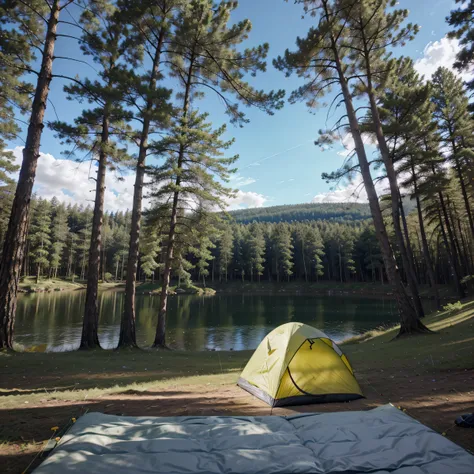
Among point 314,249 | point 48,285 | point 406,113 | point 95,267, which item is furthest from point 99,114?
point 314,249

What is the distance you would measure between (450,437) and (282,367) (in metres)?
2.57

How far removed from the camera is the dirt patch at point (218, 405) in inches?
140

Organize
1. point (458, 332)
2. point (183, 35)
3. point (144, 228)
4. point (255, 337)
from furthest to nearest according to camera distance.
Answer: point (255, 337), point (144, 228), point (183, 35), point (458, 332)

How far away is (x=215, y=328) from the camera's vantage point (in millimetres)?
21922

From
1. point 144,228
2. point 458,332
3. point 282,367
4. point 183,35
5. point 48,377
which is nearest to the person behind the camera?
point 282,367

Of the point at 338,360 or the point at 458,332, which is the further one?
the point at 458,332

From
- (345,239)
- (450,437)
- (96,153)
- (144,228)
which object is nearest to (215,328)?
(144,228)

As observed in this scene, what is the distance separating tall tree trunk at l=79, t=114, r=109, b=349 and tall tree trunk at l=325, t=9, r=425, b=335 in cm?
917

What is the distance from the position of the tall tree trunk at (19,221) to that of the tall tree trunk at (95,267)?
2.16 meters

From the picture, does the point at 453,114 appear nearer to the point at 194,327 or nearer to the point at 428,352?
the point at 428,352

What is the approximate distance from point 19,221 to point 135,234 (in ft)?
13.0

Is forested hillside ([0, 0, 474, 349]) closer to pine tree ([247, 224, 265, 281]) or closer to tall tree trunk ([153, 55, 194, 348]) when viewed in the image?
tall tree trunk ([153, 55, 194, 348])

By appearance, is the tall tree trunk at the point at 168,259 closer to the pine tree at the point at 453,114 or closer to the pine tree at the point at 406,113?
the pine tree at the point at 406,113

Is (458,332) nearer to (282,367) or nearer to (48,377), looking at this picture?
(282,367)
